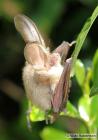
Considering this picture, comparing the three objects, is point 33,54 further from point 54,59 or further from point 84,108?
point 84,108

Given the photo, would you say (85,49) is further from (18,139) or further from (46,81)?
(46,81)

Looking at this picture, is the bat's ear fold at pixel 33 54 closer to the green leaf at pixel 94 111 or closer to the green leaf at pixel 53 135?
the green leaf at pixel 94 111

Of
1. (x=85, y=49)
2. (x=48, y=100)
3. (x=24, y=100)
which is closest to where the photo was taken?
(x=48, y=100)

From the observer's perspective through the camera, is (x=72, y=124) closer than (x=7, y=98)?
Yes

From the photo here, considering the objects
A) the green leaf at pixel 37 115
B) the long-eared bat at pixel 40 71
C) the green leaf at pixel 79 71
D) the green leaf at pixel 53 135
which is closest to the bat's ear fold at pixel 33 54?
the long-eared bat at pixel 40 71

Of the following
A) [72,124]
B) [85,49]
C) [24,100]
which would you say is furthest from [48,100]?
[85,49]

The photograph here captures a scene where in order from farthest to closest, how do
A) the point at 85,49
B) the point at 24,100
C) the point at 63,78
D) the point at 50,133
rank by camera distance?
the point at 85,49 < the point at 24,100 < the point at 50,133 < the point at 63,78
